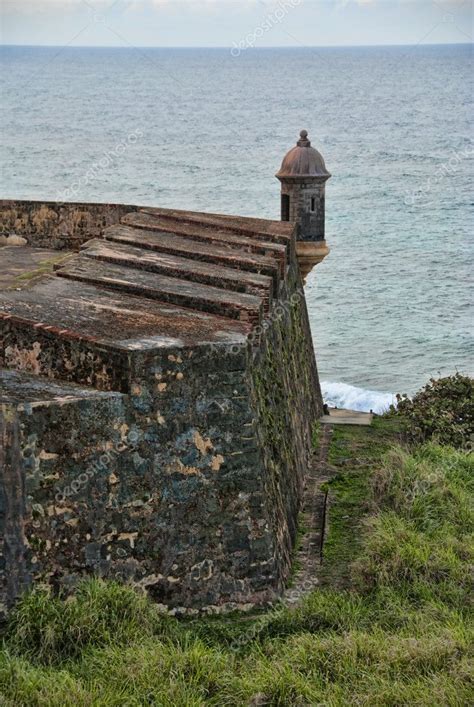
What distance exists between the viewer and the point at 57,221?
17.3m

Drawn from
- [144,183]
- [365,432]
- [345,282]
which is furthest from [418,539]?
[144,183]

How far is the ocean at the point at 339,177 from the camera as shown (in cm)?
3319

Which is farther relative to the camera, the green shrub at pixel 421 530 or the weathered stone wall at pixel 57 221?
the weathered stone wall at pixel 57 221

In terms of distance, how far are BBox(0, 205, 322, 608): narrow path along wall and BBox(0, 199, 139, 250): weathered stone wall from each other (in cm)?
593

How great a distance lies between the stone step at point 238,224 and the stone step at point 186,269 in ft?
6.96

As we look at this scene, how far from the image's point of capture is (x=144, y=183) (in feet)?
188

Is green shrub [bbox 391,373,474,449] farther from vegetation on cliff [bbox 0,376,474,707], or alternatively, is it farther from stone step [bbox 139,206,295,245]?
vegetation on cliff [bbox 0,376,474,707]

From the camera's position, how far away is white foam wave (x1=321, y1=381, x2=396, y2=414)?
1028 inches

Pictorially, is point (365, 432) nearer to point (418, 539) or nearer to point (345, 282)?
point (418, 539)

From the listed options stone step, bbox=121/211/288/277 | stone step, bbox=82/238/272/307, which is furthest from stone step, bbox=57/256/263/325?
stone step, bbox=121/211/288/277

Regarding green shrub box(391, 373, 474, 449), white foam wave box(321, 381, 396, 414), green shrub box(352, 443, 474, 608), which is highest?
green shrub box(352, 443, 474, 608)

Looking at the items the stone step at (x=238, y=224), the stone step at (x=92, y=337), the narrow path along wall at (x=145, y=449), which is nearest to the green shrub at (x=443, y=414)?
the stone step at (x=238, y=224)

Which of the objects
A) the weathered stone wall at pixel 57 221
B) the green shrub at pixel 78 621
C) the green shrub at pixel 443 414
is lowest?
the green shrub at pixel 443 414

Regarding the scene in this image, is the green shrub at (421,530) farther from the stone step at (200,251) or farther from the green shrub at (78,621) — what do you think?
the stone step at (200,251)
